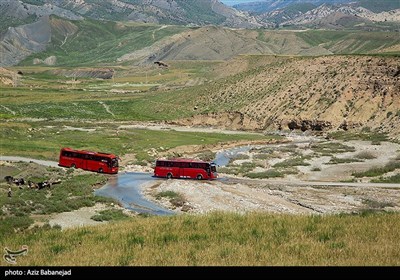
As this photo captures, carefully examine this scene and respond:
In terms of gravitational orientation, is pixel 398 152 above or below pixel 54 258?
below

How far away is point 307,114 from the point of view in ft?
382

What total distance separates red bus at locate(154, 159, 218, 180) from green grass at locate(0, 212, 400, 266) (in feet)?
116

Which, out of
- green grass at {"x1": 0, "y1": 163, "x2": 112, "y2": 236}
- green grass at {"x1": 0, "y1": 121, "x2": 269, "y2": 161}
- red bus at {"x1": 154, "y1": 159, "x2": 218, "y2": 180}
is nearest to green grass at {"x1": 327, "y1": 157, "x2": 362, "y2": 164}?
red bus at {"x1": 154, "y1": 159, "x2": 218, "y2": 180}

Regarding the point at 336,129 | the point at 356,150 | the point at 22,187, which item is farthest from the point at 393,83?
the point at 22,187

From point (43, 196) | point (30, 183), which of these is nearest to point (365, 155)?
point (30, 183)

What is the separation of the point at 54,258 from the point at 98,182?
39925 mm

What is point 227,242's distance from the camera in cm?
1809

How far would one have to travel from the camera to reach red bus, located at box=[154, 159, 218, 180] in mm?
59000

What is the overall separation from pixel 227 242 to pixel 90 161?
46.5 meters

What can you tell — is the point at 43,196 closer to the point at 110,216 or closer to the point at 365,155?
the point at 110,216

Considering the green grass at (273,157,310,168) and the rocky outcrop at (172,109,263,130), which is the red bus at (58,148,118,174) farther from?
the rocky outcrop at (172,109,263,130)

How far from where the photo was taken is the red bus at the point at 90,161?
2402 inches
